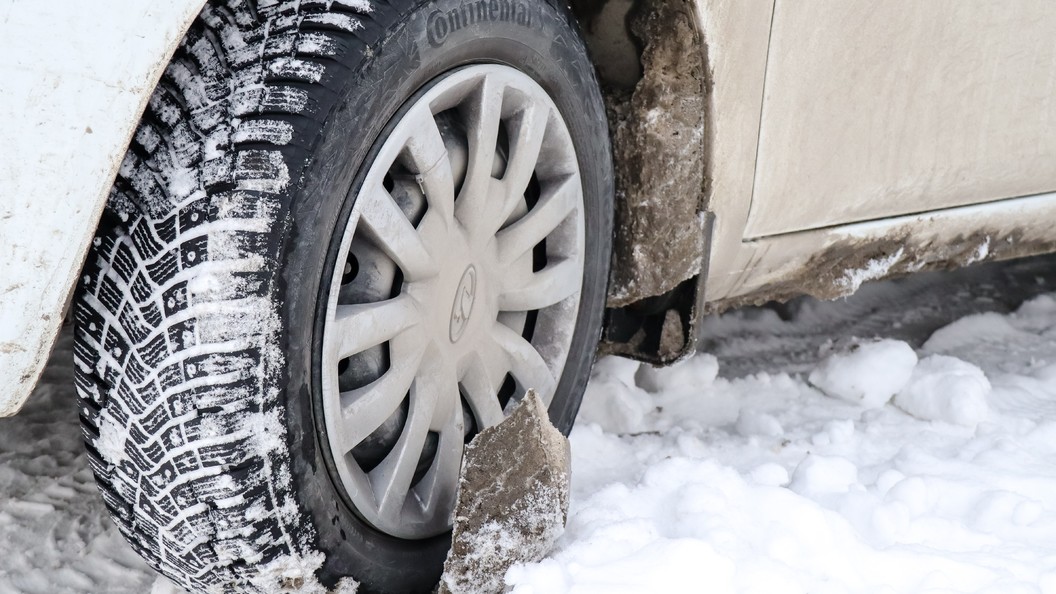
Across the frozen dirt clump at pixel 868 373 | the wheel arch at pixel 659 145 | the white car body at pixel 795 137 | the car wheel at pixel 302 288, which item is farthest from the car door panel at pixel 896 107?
the car wheel at pixel 302 288

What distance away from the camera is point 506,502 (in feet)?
5.29

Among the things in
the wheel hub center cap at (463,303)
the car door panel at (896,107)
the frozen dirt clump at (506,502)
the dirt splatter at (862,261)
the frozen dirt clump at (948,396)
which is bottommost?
the frozen dirt clump at (948,396)

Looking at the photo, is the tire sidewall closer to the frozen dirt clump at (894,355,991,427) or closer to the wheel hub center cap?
the wheel hub center cap

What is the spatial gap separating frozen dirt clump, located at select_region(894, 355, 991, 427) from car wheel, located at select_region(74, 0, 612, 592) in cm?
138

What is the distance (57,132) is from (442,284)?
0.68 m

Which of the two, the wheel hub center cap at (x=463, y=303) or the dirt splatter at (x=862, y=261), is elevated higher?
the wheel hub center cap at (x=463, y=303)

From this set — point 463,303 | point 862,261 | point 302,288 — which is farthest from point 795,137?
point 302,288

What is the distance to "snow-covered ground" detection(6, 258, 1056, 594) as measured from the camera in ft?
5.47

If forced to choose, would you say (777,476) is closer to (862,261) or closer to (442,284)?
(862,261)

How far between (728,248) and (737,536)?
681 millimetres

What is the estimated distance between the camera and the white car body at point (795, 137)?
3.63 ft

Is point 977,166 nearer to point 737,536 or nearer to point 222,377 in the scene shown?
point 737,536

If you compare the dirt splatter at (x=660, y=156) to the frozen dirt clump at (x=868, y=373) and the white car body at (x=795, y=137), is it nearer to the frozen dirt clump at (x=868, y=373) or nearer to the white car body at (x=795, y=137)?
the white car body at (x=795, y=137)

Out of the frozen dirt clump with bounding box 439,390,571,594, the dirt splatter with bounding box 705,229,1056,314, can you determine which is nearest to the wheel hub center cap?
the frozen dirt clump with bounding box 439,390,571,594
